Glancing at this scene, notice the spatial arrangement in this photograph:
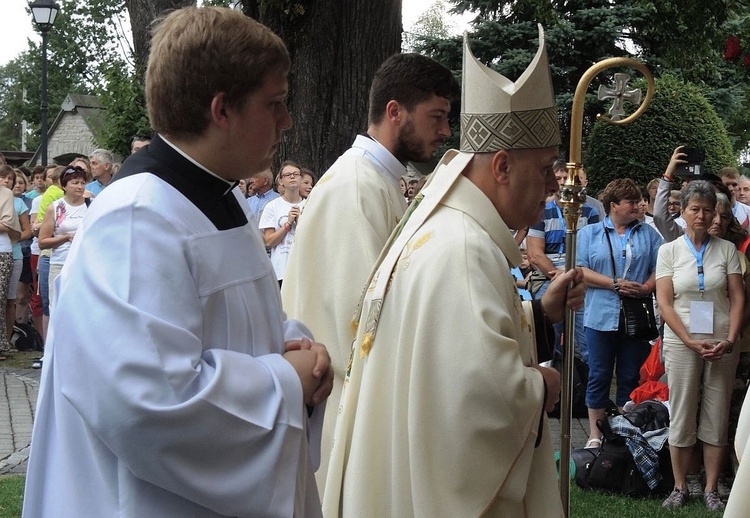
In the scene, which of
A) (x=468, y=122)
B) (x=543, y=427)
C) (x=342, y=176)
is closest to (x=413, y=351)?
(x=543, y=427)

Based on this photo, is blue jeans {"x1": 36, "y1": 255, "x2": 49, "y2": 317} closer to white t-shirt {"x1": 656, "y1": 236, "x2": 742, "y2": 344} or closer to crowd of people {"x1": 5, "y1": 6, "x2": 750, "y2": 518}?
white t-shirt {"x1": 656, "y1": 236, "x2": 742, "y2": 344}

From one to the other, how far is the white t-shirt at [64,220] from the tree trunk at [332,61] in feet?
8.55

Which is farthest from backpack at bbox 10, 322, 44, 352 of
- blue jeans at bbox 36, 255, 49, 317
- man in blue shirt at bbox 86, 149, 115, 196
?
man in blue shirt at bbox 86, 149, 115, 196

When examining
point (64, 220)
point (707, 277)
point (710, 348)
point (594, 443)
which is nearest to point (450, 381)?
point (710, 348)

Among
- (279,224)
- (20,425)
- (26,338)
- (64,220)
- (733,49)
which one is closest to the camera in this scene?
(20,425)

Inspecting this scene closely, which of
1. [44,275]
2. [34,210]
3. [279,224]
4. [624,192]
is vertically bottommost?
[44,275]

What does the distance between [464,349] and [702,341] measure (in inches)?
163

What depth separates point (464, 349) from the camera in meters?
2.98

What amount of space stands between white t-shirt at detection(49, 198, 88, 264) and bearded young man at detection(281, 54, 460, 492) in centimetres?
664

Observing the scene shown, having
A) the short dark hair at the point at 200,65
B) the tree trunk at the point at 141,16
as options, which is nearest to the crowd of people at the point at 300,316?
the short dark hair at the point at 200,65

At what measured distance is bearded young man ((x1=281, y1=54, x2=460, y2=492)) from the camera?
14.3ft

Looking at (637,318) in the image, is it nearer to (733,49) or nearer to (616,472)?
(616,472)

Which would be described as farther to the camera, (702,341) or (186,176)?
(702,341)

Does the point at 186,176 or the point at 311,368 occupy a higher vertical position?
the point at 186,176
